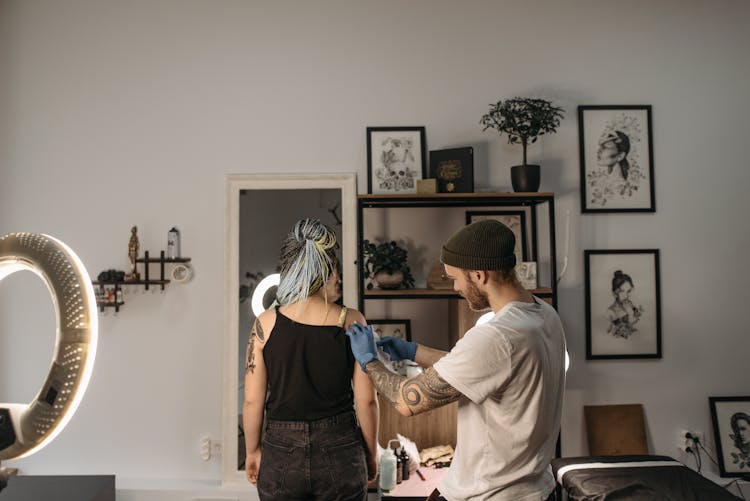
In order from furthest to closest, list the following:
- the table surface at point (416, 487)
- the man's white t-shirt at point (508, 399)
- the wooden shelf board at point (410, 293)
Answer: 1. the wooden shelf board at point (410, 293)
2. the table surface at point (416, 487)
3. the man's white t-shirt at point (508, 399)

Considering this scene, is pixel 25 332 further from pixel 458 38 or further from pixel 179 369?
pixel 458 38

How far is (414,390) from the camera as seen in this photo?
5.22ft

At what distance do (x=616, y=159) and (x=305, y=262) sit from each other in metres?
2.38

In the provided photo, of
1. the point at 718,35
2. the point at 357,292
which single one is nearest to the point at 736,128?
the point at 718,35

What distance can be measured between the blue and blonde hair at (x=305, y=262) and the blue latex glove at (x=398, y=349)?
0.48 meters

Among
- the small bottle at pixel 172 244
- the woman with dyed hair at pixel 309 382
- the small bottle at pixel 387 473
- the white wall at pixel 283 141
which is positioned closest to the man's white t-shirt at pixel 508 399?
the woman with dyed hair at pixel 309 382

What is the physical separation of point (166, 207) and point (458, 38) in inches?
84.8

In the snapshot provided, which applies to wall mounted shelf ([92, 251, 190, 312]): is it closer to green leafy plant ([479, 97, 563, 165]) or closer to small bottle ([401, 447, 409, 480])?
small bottle ([401, 447, 409, 480])

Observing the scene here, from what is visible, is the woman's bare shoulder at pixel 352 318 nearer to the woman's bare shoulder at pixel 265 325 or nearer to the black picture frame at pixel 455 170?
the woman's bare shoulder at pixel 265 325

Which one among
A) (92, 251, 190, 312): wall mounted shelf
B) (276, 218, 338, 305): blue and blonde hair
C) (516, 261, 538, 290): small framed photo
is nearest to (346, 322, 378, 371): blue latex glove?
(276, 218, 338, 305): blue and blonde hair

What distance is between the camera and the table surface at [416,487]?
8.38 ft

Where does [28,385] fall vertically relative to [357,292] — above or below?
below

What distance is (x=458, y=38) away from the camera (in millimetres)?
3242

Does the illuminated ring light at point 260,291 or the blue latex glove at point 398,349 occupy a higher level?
the illuminated ring light at point 260,291
